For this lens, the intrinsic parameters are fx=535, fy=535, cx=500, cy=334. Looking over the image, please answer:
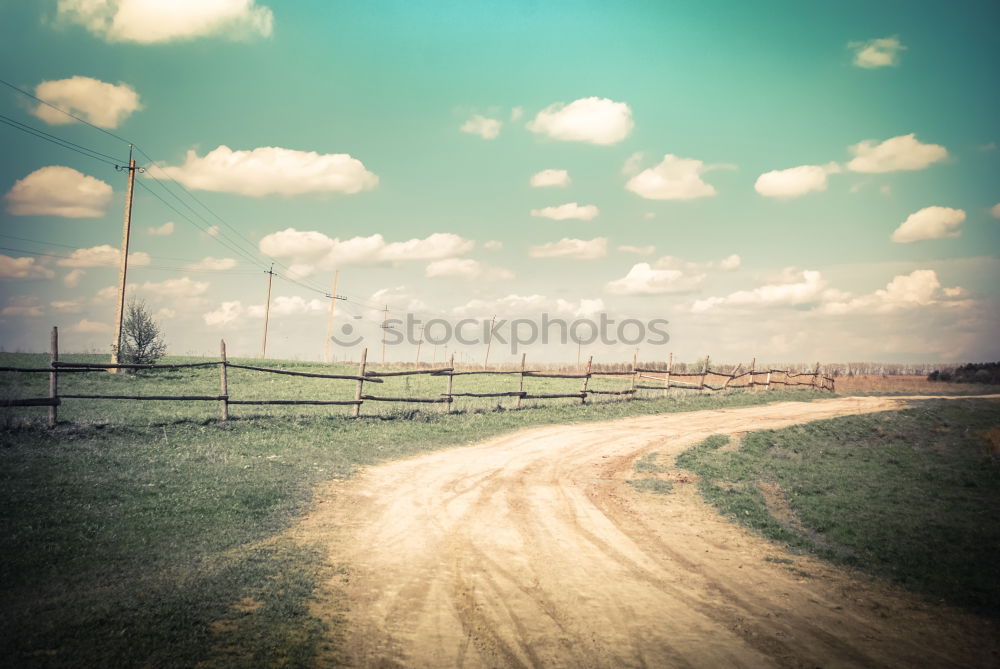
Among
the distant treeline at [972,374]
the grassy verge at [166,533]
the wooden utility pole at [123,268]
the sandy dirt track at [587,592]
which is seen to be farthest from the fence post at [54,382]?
the distant treeline at [972,374]

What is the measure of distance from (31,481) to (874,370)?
3432 inches

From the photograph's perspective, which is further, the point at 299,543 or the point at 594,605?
the point at 299,543

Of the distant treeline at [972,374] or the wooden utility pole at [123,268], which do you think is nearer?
the wooden utility pole at [123,268]

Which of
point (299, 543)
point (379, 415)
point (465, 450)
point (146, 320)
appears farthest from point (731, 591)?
point (146, 320)

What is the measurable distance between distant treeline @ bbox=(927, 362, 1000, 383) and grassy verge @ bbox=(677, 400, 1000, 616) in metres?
53.2

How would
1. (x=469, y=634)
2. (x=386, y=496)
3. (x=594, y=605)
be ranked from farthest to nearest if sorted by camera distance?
1. (x=386, y=496)
2. (x=594, y=605)
3. (x=469, y=634)

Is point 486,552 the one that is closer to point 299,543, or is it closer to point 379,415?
point 299,543

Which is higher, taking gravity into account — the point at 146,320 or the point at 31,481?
the point at 146,320

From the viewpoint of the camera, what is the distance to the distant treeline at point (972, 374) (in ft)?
187

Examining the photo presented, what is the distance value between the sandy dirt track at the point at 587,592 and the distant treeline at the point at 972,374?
66978mm

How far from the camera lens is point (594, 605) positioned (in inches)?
209

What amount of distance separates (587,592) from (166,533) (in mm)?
5395

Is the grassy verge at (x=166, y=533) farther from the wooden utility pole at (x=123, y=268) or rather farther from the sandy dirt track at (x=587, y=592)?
the wooden utility pole at (x=123, y=268)

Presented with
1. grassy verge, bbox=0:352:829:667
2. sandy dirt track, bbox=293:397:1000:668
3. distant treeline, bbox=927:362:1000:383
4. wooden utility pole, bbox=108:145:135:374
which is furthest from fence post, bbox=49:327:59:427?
distant treeline, bbox=927:362:1000:383
